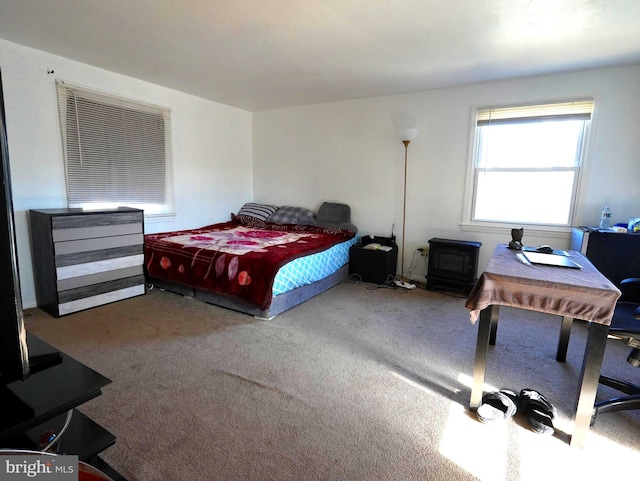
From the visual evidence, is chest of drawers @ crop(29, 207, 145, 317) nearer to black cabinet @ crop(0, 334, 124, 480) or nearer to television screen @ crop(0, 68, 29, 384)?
black cabinet @ crop(0, 334, 124, 480)

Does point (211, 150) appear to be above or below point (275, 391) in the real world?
above

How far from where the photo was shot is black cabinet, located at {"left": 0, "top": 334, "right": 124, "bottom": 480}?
2.87 ft

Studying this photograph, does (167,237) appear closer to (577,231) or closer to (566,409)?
(566,409)

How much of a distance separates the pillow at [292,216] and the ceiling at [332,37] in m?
1.81

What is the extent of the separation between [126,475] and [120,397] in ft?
1.98

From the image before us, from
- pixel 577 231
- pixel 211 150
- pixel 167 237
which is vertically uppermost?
pixel 211 150

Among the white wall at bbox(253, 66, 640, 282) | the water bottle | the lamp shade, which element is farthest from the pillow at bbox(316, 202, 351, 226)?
the water bottle

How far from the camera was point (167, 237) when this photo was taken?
3.90m

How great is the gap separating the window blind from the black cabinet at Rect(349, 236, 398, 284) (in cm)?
180

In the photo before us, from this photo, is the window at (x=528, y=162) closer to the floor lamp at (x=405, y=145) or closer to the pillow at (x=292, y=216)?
the floor lamp at (x=405, y=145)

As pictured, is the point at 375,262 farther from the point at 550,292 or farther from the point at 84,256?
the point at 84,256

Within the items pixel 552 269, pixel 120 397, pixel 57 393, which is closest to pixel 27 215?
pixel 120 397

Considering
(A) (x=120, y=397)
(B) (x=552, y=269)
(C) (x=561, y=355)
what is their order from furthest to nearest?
(C) (x=561, y=355), (A) (x=120, y=397), (B) (x=552, y=269)

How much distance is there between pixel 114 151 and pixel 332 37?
2692mm
